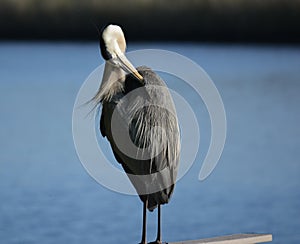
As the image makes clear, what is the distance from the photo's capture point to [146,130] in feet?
12.0

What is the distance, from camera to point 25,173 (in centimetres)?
868

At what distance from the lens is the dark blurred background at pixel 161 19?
21875 mm

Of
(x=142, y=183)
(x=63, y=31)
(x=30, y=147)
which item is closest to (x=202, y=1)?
(x=63, y=31)

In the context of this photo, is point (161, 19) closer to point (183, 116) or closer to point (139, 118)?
point (183, 116)

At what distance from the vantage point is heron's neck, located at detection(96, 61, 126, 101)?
146 inches

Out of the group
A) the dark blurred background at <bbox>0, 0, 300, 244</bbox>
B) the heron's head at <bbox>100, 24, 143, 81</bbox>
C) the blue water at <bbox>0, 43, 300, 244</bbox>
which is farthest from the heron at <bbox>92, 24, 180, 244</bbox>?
the blue water at <bbox>0, 43, 300, 244</bbox>

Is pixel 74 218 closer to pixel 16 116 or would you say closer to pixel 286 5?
pixel 16 116

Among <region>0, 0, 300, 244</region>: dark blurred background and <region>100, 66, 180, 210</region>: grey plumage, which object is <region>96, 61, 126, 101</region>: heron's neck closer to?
<region>100, 66, 180, 210</region>: grey plumage

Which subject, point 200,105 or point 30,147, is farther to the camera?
point 200,105

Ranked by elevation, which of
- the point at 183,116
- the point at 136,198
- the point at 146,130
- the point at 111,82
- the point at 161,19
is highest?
the point at 161,19

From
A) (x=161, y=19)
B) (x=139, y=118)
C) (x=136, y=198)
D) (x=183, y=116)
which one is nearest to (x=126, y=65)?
(x=139, y=118)

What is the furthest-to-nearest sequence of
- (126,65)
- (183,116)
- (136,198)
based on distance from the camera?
(136,198), (183,116), (126,65)

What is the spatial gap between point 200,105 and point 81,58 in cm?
751

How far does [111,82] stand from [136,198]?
4388mm
